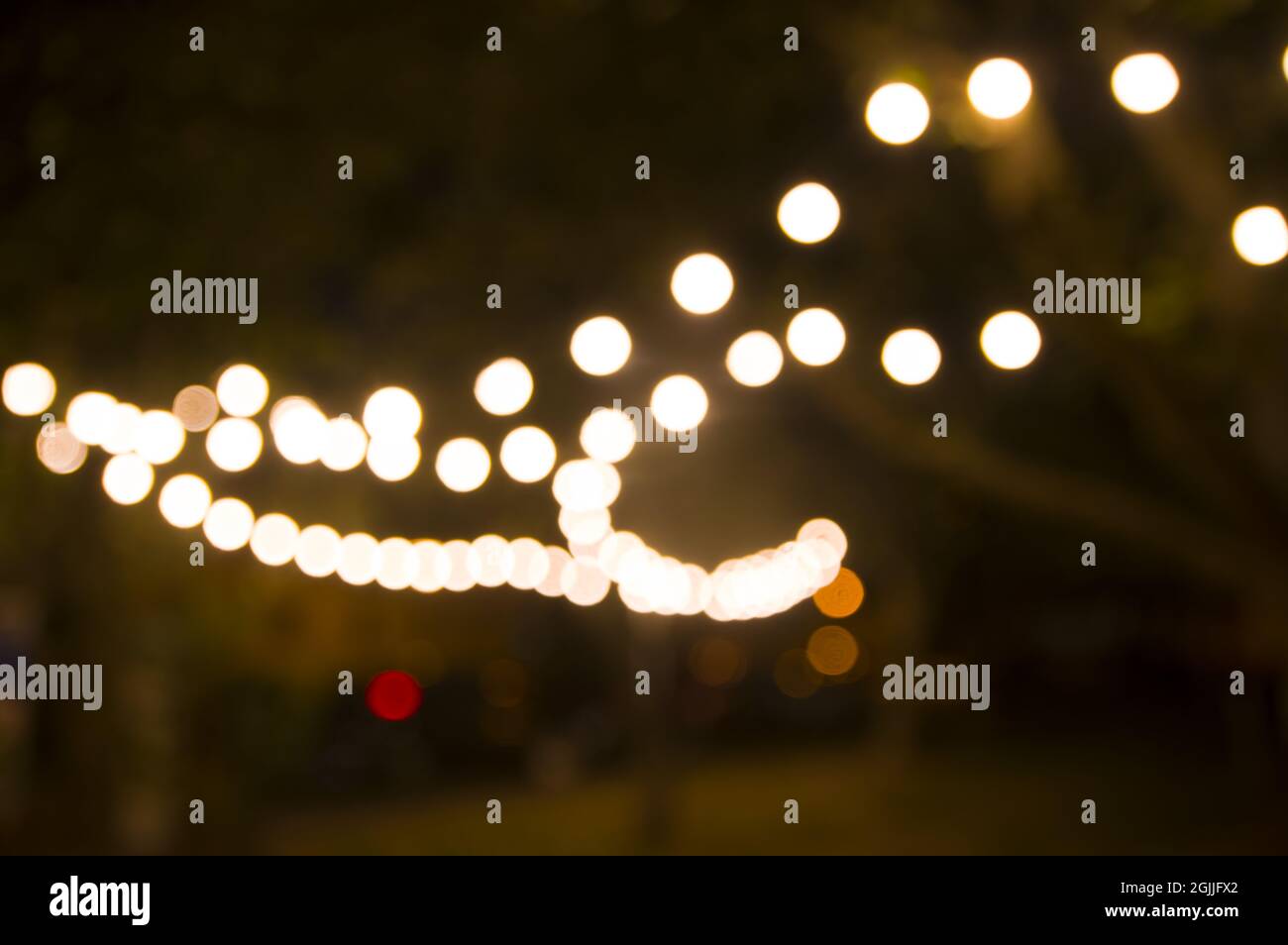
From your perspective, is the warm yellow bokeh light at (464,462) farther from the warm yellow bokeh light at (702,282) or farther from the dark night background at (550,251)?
the warm yellow bokeh light at (702,282)

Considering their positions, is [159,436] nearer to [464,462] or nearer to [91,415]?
[91,415]

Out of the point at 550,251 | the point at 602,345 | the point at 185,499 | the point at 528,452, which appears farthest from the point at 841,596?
the point at 602,345

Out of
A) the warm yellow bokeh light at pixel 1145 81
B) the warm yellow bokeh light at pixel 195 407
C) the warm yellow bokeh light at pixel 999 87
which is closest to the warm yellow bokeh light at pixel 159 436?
the warm yellow bokeh light at pixel 195 407

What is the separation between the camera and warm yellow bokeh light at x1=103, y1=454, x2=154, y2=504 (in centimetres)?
565

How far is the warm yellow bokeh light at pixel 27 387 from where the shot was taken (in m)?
4.75

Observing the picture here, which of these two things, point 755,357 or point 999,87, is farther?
point 755,357

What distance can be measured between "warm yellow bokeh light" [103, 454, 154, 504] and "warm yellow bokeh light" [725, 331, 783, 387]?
292 centimetres

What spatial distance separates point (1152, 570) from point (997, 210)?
13552mm

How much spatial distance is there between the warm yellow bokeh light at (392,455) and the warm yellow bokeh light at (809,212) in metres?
2.20

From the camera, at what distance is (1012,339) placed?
3.77 meters

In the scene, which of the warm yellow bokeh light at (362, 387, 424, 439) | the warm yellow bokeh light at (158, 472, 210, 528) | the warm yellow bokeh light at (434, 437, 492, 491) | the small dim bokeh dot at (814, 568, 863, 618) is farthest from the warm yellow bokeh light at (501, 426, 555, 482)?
the small dim bokeh dot at (814, 568, 863, 618)

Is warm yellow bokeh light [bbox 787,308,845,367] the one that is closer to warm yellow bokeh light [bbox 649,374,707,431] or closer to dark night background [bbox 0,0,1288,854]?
dark night background [bbox 0,0,1288,854]

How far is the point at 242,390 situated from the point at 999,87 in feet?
10.9
